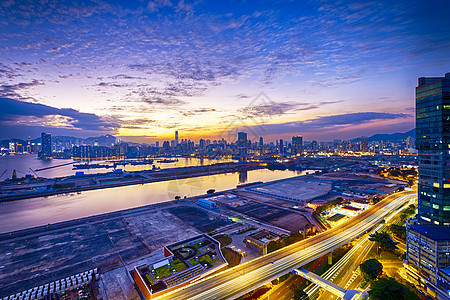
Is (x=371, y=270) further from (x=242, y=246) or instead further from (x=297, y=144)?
(x=297, y=144)

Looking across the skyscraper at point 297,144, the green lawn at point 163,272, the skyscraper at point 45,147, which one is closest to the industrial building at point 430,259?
the green lawn at point 163,272

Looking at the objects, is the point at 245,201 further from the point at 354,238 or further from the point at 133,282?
the point at 133,282

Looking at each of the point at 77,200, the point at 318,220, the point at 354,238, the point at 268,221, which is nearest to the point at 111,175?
the point at 77,200

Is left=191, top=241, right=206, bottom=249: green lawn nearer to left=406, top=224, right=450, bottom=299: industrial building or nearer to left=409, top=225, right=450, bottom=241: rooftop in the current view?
left=406, top=224, right=450, bottom=299: industrial building

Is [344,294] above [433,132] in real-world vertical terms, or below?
below

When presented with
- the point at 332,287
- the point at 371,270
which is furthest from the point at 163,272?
the point at 371,270
